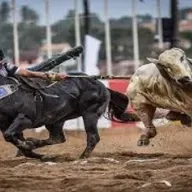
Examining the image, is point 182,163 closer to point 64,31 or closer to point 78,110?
point 78,110

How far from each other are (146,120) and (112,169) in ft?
11.0

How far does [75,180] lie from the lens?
383 inches

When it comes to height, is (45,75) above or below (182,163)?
above

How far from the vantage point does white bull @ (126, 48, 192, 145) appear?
42.8ft

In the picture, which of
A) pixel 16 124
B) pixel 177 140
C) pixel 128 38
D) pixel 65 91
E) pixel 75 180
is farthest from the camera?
pixel 128 38

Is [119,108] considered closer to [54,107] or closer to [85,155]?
[85,155]

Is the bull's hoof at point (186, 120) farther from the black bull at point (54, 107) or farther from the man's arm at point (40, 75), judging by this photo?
the man's arm at point (40, 75)

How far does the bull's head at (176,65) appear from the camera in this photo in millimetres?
12883

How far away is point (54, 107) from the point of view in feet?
46.1

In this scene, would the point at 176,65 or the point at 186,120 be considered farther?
the point at 186,120

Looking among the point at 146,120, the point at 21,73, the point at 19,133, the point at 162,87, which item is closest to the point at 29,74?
the point at 21,73

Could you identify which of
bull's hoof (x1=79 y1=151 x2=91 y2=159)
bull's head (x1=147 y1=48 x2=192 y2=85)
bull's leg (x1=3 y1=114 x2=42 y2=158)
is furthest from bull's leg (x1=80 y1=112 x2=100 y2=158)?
bull's head (x1=147 y1=48 x2=192 y2=85)

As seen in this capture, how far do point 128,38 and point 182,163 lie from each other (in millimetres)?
20035

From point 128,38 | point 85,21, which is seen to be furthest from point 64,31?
point 128,38
